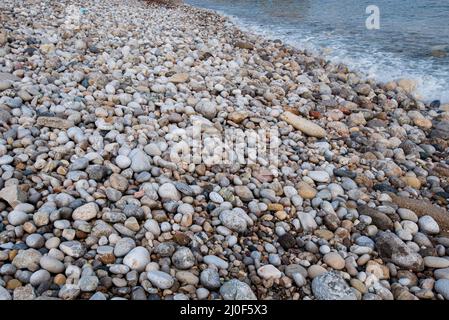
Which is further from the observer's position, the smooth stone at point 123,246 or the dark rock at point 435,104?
the dark rock at point 435,104

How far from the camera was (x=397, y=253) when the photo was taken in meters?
2.45

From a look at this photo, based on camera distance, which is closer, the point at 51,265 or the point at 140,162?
the point at 51,265

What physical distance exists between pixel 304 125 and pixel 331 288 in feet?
7.43

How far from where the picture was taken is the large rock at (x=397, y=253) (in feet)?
7.88

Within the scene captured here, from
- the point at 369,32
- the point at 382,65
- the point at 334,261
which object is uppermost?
the point at 369,32

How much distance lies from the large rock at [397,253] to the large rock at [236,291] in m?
1.08

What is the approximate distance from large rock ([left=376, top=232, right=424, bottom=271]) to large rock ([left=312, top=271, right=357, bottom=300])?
1.68 ft

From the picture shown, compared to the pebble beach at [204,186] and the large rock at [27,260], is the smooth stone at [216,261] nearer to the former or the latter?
the pebble beach at [204,186]

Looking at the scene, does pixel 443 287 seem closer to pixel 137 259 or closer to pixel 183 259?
pixel 183 259

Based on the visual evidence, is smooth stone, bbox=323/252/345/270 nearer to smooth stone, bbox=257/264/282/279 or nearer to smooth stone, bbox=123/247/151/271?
smooth stone, bbox=257/264/282/279

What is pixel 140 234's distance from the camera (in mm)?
2385

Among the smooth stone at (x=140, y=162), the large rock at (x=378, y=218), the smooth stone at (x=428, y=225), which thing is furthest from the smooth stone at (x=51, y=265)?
the smooth stone at (x=428, y=225)

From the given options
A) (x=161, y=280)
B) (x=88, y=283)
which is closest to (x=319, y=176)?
(x=161, y=280)

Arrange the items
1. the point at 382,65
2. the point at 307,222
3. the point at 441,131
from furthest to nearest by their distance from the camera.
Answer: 1. the point at 382,65
2. the point at 441,131
3. the point at 307,222
